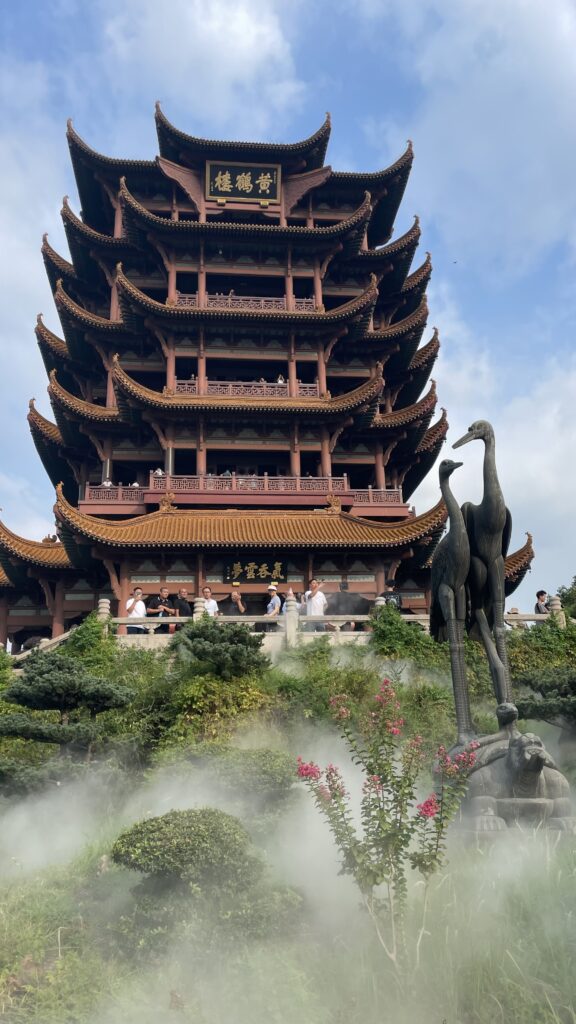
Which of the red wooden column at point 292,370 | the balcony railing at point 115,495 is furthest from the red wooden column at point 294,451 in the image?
the balcony railing at point 115,495

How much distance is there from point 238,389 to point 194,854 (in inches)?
757

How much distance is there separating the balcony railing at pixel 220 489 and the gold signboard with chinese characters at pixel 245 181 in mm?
11860

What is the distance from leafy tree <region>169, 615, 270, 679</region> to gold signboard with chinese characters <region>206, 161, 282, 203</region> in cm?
2067

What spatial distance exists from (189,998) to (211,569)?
15.0 m

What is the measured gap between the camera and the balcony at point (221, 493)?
21.9m

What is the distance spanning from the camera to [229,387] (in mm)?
24266

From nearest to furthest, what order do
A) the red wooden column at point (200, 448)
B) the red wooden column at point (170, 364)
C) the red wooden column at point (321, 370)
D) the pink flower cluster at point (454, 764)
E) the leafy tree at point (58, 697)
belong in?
1. the pink flower cluster at point (454, 764)
2. the leafy tree at point (58, 697)
3. the red wooden column at point (200, 448)
4. the red wooden column at point (170, 364)
5. the red wooden column at point (321, 370)

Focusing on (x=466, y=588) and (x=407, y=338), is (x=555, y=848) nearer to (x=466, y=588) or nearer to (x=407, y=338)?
(x=466, y=588)

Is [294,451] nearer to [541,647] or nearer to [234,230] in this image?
[234,230]

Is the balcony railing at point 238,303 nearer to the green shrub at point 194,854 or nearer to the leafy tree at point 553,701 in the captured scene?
the leafy tree at point 553,701

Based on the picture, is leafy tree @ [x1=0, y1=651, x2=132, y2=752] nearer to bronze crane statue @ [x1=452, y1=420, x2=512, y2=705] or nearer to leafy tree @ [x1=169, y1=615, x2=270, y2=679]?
leafy tree @ [x1=169, y1=615, x2=270, y2=679]

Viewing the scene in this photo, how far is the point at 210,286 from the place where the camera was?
27.9 m

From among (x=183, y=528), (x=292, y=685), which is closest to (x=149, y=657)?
(x=292, y=685)

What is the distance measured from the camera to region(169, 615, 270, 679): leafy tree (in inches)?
466
